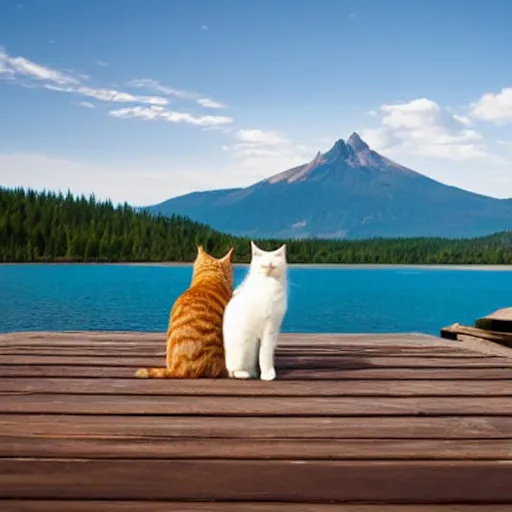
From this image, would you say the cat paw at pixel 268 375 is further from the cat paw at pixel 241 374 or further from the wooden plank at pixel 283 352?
the wooden plank at pixel 283 352

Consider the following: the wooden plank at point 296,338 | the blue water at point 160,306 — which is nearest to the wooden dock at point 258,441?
the wooden plank at point 296,338

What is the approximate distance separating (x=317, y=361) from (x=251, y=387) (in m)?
0.95

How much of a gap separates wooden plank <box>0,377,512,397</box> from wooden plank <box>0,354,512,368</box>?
0.50 metres

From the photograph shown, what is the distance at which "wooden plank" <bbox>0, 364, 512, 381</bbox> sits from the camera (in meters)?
3.49

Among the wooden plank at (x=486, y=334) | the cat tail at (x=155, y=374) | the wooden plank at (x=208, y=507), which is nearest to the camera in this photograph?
the wooden plank at (x=208, y=507)

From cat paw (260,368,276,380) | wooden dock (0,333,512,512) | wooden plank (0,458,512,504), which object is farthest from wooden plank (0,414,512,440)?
cat paw (260,368,276,380)

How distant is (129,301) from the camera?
133 feet

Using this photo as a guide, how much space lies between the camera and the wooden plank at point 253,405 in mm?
2703

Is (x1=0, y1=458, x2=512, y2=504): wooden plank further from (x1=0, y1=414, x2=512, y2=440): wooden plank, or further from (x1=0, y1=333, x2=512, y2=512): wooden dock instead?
(x1=0, y1=414, x2=512, y2=440): wooden plank

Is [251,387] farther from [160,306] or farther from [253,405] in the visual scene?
[160,306]

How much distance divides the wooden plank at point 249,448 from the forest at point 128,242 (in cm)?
6327

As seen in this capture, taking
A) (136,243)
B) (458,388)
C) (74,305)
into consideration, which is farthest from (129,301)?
(458,388)

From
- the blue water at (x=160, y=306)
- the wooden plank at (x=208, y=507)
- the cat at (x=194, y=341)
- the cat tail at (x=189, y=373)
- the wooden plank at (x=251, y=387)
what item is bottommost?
the blue water at (x=160, y=306)

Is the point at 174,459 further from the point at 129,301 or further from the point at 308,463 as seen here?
the point at 129,301
